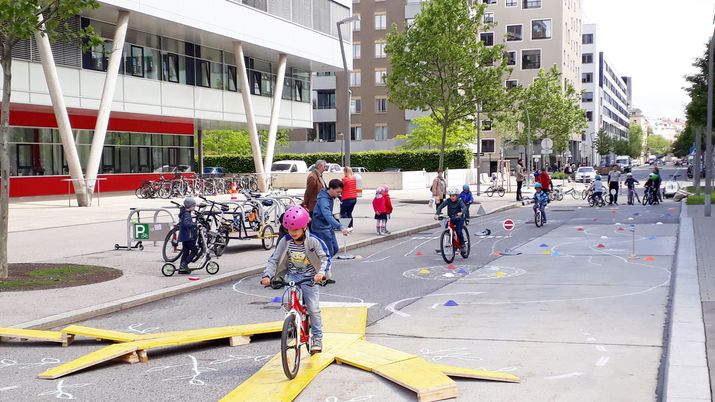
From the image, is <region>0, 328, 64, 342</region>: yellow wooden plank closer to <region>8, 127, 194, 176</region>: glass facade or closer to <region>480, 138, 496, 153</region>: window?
<region>8, 127, 194, 176</region>: glass facade

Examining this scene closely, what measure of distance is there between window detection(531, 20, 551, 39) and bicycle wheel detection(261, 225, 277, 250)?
275 ft

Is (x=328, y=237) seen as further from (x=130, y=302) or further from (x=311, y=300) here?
(x=311, y=300)

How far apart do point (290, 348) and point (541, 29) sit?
9418 centimetres

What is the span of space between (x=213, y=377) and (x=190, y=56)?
38.5 metres

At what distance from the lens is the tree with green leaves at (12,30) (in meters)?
11.8

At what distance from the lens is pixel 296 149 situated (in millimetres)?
83062

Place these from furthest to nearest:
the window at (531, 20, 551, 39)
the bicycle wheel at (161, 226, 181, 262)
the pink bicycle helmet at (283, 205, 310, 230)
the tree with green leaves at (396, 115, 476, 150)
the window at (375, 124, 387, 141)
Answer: the window at (531, 20, 551, 39)
the window at (375, 124, 387, 141)
the tree with green leaves at (396, 115, 476, 150)
the bicycle wheel at (161, 226, 181, 262)
the pink bicycle helmet at (283, 205, 310, 230)

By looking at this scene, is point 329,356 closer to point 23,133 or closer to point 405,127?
point 23,133

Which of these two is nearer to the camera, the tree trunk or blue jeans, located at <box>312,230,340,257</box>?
the tree trunk

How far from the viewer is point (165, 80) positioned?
4053cm

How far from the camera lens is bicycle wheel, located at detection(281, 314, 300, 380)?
630 cm

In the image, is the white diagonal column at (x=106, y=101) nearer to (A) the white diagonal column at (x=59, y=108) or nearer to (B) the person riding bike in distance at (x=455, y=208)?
(A) the white diagonal column at (x=59, y=108)

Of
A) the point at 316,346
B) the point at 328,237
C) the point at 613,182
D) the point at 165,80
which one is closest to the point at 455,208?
the point at 328,237

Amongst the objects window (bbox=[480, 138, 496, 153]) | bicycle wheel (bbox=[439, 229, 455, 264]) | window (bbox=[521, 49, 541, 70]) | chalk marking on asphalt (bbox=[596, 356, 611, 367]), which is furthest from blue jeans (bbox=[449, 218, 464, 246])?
window (bbox=[521, 49, 541, 70])
